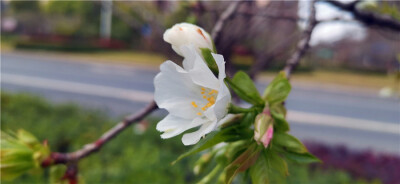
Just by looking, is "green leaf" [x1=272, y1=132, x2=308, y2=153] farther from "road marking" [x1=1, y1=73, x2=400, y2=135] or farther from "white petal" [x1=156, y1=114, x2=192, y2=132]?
"road marking" [x1=1, y1=73, x2=400, y2=135]

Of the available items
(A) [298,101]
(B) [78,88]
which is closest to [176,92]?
A: (B) [78,88]

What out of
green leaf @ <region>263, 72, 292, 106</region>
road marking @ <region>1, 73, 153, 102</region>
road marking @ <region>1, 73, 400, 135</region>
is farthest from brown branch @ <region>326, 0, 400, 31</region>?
road marking @ <region>1, 73, 153, 102</region>

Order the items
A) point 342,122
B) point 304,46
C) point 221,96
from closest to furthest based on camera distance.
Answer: point 221,96, point 304,46, point 342,122

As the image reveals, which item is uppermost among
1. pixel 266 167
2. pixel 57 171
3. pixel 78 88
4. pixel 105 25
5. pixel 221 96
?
pixel 221 96

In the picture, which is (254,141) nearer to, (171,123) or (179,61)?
(171,123)

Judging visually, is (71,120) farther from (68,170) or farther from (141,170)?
(68,170)

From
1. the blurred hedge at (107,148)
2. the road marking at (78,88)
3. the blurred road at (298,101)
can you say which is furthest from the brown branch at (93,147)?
the road marking at (78,88)
